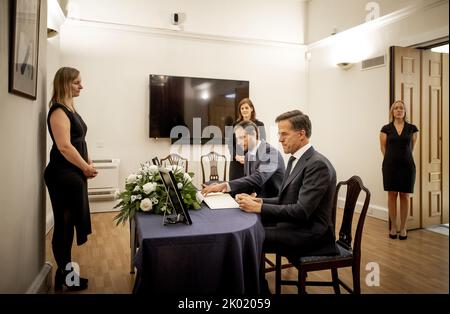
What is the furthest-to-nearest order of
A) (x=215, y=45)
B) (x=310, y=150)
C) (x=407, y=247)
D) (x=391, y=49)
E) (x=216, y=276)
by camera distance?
(x=215, y=45)
(x=391, y=49)
(x=407, y=247)
(x=310, y=150)
(x=216, y=276)

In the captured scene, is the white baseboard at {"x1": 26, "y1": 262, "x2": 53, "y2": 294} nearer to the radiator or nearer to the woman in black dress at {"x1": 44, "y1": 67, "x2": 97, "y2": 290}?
the woman in black dress at {"x1": 44, "y1": 67, "x2": 97, "y2": 290}

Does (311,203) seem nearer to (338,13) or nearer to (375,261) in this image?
(375,261)

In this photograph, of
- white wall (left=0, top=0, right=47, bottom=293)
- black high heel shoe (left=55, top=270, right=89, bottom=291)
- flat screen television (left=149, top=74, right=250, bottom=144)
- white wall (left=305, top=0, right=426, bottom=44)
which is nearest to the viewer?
white wall (left=0, top=0, right=47, bottom=293)

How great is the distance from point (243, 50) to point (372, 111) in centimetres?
231

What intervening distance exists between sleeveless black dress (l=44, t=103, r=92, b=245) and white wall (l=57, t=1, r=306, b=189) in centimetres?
277

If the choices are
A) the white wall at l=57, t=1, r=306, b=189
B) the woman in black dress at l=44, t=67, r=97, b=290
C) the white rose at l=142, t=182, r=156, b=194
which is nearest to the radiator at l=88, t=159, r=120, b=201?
the white wall at l=57, t=1, r=306, b=189

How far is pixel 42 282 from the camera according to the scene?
7.66 feet

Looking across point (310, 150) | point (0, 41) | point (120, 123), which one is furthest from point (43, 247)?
point (120, 123)

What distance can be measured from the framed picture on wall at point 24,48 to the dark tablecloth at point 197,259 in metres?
1.06

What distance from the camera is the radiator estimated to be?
4773mm

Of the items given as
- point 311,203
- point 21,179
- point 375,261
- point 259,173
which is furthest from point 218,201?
point 375,261

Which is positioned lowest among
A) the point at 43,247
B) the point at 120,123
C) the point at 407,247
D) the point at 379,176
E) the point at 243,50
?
the point at 407,247

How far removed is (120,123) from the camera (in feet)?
16.9

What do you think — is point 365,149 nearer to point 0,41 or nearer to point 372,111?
point 372,111
